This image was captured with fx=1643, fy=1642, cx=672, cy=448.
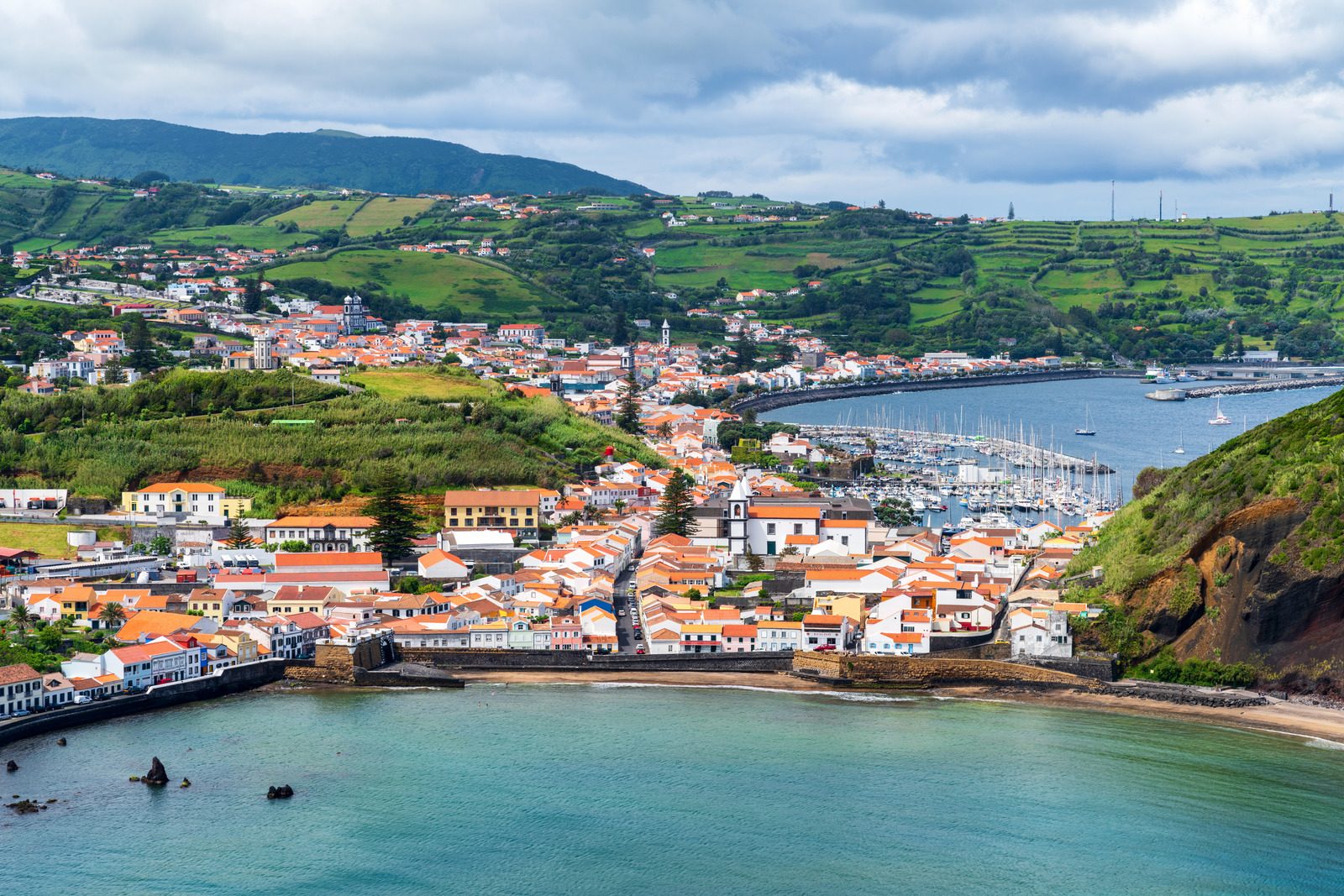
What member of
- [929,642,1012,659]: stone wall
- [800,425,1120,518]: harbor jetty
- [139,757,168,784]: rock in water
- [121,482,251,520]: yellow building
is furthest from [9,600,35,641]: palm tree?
[800,425,1120,518]: harbor jetty

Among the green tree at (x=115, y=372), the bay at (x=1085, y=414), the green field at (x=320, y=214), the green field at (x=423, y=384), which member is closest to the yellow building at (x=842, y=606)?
the green field at (x=423, y=384)

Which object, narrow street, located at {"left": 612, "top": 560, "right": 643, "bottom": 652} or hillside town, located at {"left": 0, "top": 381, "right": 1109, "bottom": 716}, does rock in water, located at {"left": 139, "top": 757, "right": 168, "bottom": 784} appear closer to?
hillside town, located at {"left": 0, "top": 381, "right": 1109, "bottom": 716}

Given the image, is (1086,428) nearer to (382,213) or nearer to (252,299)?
(252,299)

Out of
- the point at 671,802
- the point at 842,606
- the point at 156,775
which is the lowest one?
the point at 671,802

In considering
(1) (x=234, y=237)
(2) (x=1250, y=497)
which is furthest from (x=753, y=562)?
(1) (x=234, y=237)

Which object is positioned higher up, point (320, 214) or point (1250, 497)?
point (320, 214)

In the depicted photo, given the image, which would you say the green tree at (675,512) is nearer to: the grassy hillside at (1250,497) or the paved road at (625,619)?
the paved road at (625,619)
